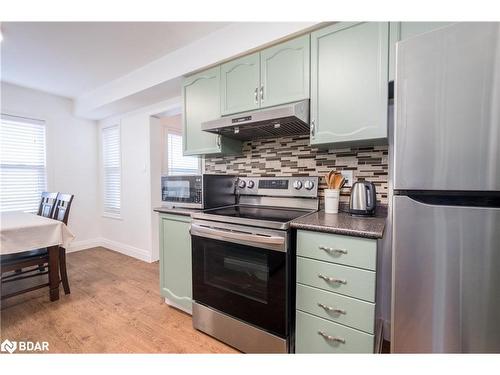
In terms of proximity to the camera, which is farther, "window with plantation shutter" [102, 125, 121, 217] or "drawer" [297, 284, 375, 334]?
"window with plantation shutter" [102, 125, 121, 217]

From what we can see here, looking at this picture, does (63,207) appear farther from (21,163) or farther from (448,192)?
(448,192)

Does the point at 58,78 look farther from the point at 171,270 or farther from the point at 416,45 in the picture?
the point at 416,45

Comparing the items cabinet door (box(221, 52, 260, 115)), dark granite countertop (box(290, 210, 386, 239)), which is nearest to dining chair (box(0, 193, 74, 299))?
cabinet door (box(221, 52, 260, 115))

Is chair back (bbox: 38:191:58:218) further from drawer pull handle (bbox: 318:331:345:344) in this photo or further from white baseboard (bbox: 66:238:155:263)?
drawer pull handle (bbox: 318:331:345:344)

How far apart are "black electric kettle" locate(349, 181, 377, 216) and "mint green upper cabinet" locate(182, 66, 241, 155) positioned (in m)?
1.10

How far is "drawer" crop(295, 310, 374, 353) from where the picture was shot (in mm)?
1080

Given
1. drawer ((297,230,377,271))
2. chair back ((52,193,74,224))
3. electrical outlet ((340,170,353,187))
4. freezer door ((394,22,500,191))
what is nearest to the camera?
freezer door ((394,22,500,191))

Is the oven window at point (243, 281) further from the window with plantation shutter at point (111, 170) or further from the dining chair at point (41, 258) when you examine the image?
the window with plantation shutter at point (111, 170)

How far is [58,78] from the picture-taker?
2697mm

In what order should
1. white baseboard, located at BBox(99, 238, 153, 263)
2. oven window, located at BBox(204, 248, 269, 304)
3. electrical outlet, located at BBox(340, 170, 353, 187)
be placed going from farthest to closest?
white baseboard, located at BBox(99, 238, 153, 263) < electrical outlet, located at BBox(340, 170, 353, 187) < oven window, located at BBox(204, 248, 269, 304)

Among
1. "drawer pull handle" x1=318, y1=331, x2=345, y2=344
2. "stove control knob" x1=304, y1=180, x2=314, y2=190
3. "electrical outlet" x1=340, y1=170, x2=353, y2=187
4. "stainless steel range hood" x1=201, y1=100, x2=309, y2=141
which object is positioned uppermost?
Answer: "stainless steel range hood" x1=201, y1=100, x2=309, y2=141

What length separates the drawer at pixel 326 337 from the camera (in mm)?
1080
